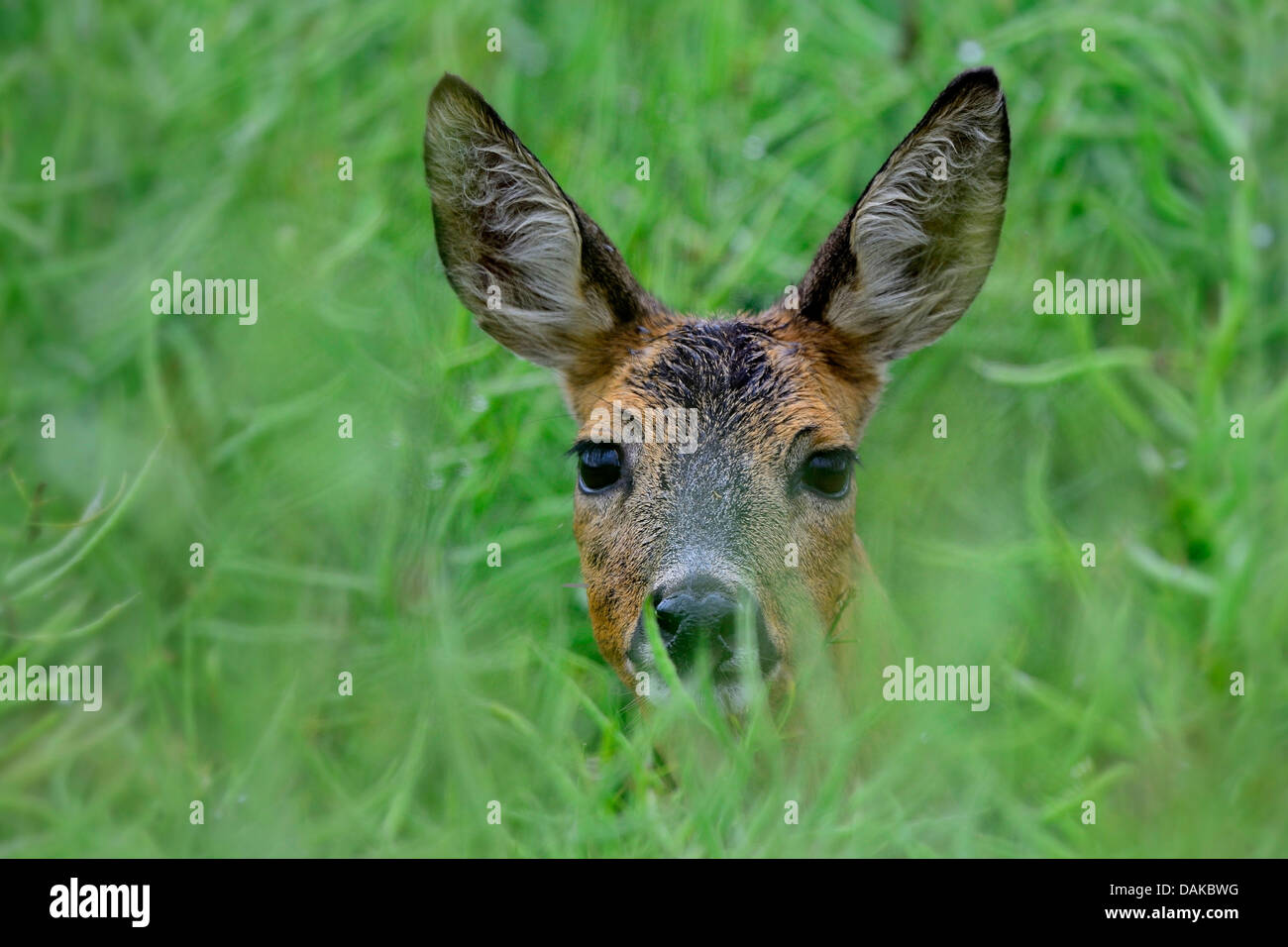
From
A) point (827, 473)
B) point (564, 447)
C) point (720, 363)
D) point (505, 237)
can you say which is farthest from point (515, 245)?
A: point (827, 473)

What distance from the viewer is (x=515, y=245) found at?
4.97 metres

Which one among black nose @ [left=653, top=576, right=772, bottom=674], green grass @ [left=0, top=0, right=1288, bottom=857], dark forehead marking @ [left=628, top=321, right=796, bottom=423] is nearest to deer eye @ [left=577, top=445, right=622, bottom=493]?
dark forehead marking @ [left=628, top=321, right=796, bottom=423]

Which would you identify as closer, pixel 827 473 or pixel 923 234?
pixel 827 473

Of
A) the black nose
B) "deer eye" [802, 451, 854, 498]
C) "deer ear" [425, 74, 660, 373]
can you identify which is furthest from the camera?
"deer ear" [425, 74, 660, 373]

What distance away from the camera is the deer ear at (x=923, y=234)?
15.1ft

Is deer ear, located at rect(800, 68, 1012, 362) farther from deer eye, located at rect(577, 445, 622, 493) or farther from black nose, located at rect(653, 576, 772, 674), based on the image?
black nose, located at rect(653, 576, 772, 674)

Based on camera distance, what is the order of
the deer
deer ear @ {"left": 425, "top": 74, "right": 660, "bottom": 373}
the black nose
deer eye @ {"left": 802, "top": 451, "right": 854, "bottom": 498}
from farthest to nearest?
deer ear @ {"left": 425, "top": 74, "right": 660, "bottom": 373}, deer eye @ {"left": 802, "top": 451, "right": 854, "bottom": 498}, the deer, the black nose

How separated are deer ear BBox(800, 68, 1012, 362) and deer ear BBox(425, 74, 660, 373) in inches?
23.8

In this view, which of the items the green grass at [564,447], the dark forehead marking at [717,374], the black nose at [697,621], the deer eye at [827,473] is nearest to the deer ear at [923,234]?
the dark forehead marking at [717,374]

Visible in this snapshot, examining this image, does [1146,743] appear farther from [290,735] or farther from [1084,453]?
[290,735]

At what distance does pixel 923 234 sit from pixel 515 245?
1182mm

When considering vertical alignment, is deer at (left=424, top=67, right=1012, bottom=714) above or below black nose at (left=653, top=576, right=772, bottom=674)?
above

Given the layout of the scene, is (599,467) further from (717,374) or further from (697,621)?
(697,621)

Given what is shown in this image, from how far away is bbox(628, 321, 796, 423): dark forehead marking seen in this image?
180 inches
